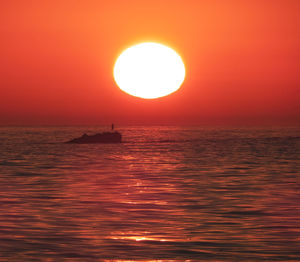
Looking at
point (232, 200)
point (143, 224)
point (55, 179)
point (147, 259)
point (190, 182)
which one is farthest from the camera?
point (55, 179)

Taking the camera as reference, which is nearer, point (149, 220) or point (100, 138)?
point (149, 220)

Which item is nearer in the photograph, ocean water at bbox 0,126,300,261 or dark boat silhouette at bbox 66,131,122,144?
ocean water at bbox 0,126,300,261

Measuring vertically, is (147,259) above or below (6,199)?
below

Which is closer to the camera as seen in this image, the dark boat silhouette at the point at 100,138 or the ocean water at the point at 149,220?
the ocean water at the point at 149,220

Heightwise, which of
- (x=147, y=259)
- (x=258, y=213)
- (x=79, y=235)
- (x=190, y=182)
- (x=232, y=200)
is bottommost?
(x=147, y=259)

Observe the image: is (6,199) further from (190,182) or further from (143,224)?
(190,182)

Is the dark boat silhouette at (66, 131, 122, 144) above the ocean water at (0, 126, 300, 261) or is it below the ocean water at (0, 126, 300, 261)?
above

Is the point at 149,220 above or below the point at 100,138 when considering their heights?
below

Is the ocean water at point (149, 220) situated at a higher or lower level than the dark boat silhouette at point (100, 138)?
lower

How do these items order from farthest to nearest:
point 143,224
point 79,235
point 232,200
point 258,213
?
point 232,200, point 258,213, point 143,224, point 79,235

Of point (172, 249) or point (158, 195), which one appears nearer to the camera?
point (172, 249)

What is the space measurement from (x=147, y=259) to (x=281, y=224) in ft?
21.1

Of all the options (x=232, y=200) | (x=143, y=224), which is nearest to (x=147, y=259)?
(x=143, y=224)

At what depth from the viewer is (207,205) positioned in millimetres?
24344
